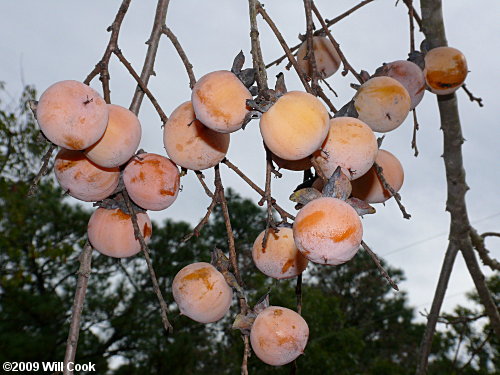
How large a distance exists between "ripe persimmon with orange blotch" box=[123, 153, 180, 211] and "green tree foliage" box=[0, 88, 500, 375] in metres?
4.06

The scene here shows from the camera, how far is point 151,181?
0.85 metres

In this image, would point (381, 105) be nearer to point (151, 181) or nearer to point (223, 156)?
point (223, 156)

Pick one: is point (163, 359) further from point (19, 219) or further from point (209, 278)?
point (209, 278)

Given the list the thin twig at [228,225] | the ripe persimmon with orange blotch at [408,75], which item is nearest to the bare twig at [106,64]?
the thin twig at [228,225]

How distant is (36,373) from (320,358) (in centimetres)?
298

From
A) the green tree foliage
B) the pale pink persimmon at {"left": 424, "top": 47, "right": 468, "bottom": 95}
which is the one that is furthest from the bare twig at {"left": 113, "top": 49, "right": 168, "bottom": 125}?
the green tree foliage

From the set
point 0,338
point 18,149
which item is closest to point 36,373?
point 0,338

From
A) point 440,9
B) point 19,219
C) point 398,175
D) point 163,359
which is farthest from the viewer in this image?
point 163,359

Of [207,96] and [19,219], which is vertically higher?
[19,219]

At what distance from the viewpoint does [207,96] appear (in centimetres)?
72

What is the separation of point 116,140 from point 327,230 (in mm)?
360

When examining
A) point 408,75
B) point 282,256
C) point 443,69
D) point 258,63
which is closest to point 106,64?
point 258,63

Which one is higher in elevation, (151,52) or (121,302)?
(121,302)

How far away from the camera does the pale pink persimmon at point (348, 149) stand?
686 mm
